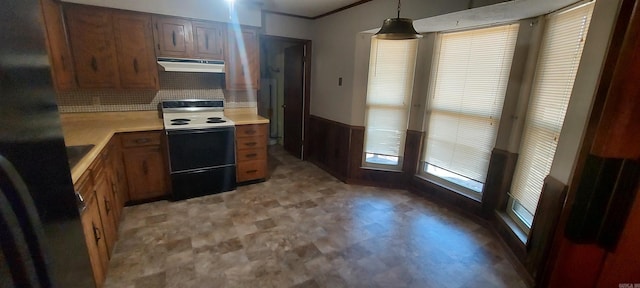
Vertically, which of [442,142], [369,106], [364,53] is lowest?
[442,142]

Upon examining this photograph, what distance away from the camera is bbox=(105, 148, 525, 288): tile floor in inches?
77.2

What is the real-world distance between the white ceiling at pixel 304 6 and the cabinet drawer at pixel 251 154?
1839 millimetres

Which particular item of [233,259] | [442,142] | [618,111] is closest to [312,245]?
[233,259]

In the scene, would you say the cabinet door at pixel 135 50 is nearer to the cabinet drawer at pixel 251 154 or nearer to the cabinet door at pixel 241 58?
the cabinet door at pixel 241 58

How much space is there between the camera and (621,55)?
43 centimetres

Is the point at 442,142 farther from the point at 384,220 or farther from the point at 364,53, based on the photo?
the point at 364,53

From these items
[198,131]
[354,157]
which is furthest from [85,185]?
[354,157]

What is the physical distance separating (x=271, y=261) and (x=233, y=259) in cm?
30

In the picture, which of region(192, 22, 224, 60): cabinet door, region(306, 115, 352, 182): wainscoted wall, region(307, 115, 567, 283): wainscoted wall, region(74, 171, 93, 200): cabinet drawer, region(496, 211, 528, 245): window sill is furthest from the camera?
region(306, 115, 352, 182): wainscoted wall

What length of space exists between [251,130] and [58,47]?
6.24ft

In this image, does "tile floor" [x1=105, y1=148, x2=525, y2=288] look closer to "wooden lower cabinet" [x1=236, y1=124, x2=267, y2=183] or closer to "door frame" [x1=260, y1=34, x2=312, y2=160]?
"wooden lower cabinet" [x1=236, y1=124, x2=267, y2=183]

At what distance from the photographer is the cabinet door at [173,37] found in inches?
116

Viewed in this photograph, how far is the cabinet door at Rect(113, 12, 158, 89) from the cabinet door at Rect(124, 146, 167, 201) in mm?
763

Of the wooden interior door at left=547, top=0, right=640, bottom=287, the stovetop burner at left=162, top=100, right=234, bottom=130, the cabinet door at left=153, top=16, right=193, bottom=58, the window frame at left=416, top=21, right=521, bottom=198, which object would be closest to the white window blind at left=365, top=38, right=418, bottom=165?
the window frame at left=416, top=21, right=521, bottom=198
